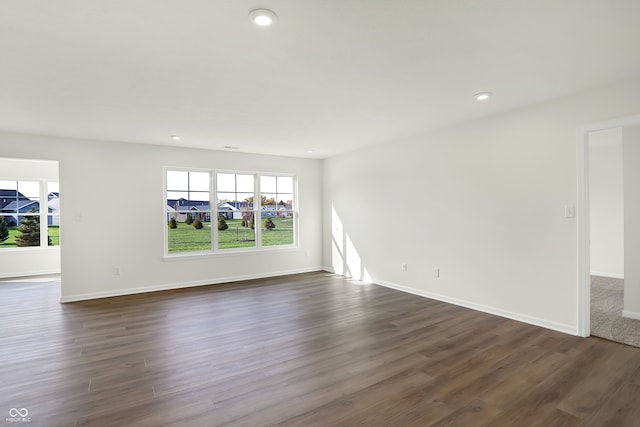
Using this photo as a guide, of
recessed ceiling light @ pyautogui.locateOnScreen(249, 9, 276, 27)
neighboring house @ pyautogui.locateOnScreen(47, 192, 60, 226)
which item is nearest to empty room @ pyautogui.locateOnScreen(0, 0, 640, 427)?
recessed ceiling light @ pyautogui.locateOnScreen(249, 9, 276, 27)

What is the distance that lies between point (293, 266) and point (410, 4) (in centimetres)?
572

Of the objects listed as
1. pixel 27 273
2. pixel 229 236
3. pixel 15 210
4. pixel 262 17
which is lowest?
pixel 27 273

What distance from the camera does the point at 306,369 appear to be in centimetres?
272

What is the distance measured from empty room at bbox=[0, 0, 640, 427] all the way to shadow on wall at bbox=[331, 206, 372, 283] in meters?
0.06

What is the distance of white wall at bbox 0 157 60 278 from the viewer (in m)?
6.74

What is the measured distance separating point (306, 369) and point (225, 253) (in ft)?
12.8

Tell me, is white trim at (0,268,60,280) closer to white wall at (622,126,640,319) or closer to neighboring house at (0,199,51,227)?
neighboring house at (0,199,51,227)

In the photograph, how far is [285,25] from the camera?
206cm

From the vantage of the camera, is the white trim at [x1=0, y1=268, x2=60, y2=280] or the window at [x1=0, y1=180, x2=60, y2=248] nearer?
the white trim at [x1=0, y1=268, x2=60, y2=280]

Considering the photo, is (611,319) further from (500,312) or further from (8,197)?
(8,197)

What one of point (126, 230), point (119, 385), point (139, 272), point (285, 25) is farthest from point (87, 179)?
point (285, 25)

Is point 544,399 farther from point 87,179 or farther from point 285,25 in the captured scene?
point 87,179

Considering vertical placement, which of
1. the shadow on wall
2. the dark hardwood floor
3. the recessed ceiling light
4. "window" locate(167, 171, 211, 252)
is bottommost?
the dark hardwood floor

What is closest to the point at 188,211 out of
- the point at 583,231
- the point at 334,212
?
the point at 334,212
